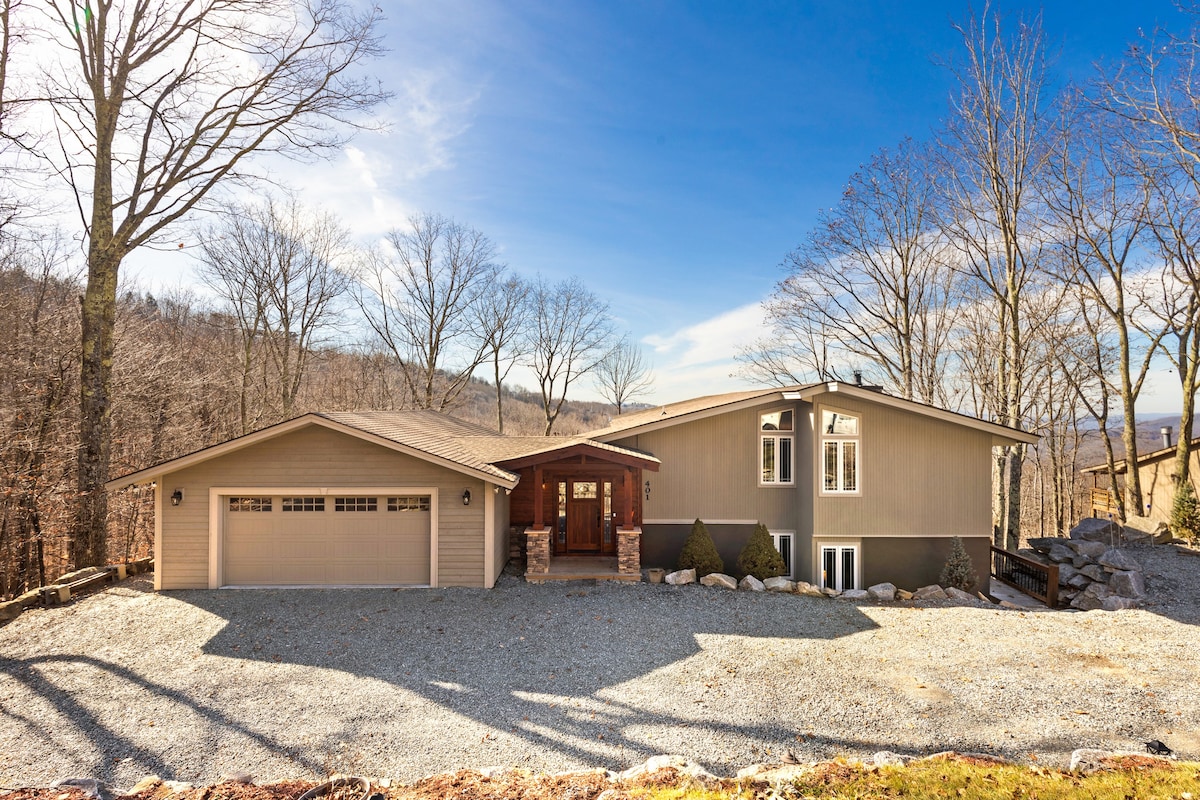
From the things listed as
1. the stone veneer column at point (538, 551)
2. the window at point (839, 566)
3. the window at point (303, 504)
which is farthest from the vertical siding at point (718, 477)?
the window at point (303, 504)

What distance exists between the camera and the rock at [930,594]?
35.4 feet

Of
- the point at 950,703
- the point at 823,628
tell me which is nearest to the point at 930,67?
the point at 823,628

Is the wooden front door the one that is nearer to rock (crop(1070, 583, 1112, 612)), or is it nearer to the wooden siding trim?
the wooden siding trim

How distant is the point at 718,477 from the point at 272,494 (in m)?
8.79

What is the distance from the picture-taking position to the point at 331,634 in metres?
7.75

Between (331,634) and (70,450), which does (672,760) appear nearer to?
(331,634)

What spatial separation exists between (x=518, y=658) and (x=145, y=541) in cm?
1487

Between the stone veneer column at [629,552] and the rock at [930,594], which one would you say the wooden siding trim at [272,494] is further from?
the rock at [930,594]

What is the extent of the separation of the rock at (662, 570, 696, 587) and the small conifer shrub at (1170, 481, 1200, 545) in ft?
47.9

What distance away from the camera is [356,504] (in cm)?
1001

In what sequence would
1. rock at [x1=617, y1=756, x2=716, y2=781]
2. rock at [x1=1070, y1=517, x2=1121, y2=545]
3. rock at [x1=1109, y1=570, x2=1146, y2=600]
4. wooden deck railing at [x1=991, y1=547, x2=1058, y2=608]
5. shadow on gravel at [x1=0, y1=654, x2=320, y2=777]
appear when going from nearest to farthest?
rock at [x1=617, y1=756, x2=716, y2=781]
shadow on gravel at [x1=0, y1=654, x2=320, y2=777]
rock at [x1=1109, y1=570, x2=1146, y2=600]
wooden deck railing at [x1=991, y1=547, x2=1058, y2=608]
rock at [x1=1070, y1=517, x2=1121, y2=545]

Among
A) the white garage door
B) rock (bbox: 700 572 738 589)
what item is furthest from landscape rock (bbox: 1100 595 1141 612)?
the white garage door

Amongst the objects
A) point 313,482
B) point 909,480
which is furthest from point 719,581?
point 313,482

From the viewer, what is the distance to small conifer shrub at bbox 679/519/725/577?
36.0 feet
